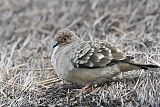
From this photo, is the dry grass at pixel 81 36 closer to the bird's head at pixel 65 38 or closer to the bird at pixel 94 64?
the bird at pixel 94 64

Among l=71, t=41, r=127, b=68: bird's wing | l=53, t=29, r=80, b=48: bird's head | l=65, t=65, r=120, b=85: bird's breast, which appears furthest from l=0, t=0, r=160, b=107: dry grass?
l=53, t=29, r=80, b=48: bird's head

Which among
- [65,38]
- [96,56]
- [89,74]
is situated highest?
[65,38]

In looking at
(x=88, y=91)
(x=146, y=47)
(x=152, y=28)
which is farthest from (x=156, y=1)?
(x=88, y=91)

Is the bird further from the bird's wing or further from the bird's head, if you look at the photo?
the bird's head

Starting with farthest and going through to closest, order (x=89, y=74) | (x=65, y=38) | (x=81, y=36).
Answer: (x=81, y=36) < (x=65, y=38) < (x=89, y=74)

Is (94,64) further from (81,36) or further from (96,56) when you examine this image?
(81,36)

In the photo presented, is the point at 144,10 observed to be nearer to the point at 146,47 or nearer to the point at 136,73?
the point at 146,47

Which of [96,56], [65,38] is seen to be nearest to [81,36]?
[65,38]
